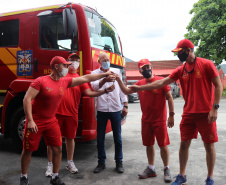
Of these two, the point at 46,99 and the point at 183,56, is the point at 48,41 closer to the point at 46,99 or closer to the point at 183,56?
the point at 46,99

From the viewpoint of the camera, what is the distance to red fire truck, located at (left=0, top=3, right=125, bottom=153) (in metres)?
4.25

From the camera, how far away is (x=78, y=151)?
16.5 feet

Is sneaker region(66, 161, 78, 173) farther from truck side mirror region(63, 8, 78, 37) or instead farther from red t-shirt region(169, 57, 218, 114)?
truck side mirror region(63, 8, 78, 37)

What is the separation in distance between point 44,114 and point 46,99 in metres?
0.21

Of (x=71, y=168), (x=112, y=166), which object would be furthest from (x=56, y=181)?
(x=112, y=166)

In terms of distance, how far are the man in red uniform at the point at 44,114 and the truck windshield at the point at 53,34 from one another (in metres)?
1.26

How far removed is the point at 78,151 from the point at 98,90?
5.66ft

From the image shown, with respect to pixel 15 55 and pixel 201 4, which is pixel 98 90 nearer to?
pixel 15 55

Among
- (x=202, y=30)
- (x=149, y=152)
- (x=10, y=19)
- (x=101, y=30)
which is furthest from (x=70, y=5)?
(x=202, y=30)

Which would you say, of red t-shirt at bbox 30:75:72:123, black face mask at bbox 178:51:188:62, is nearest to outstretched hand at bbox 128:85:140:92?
black face mask at bbox 178:51:188:62

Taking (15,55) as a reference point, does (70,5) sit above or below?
above

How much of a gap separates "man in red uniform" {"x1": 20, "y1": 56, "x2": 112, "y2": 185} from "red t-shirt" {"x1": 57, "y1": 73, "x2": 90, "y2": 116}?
19.5 inches

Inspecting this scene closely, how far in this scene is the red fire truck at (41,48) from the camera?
13.9ft

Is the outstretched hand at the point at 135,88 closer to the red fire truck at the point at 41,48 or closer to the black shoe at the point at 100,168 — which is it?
the red fire truck at the point at 41,48
